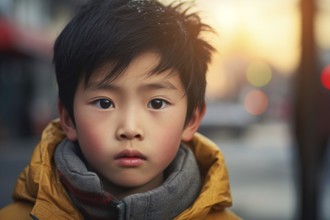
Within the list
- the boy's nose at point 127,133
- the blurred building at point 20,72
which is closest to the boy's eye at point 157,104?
the boy's nose at point 127,133

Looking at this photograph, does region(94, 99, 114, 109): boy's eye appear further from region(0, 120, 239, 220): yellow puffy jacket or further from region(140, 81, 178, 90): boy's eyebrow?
region(0, 120, 239, 220): yellow puffy jacket

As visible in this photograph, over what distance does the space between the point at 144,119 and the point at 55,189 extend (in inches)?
14.0

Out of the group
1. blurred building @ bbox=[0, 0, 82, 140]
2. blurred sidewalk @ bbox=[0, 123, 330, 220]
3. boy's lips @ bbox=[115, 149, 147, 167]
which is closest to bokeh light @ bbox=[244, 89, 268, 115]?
blurred sidewalk @ bbox=[0, 123, 330, 220]

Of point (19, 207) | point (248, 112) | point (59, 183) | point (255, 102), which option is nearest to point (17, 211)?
point (19, 207)

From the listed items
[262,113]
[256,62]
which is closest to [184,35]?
[262,113]

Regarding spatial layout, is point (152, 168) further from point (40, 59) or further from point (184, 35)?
point (40, 59)

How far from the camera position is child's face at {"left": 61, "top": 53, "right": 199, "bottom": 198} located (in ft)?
6.07

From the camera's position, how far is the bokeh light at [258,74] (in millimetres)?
46500

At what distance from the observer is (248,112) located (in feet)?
69.8

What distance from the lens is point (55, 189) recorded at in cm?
198

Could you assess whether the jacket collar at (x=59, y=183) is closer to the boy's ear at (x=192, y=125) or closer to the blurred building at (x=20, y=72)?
the boy's ear at (x=192, y=125)

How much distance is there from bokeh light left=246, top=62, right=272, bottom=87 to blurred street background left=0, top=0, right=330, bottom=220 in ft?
32.1

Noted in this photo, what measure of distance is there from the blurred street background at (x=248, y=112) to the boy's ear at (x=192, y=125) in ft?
0.64

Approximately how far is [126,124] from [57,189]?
327mm
